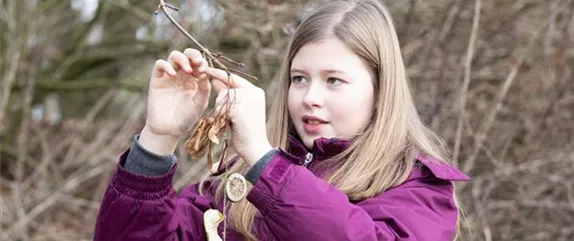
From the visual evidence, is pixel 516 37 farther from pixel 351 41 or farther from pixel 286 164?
pixel 286 164

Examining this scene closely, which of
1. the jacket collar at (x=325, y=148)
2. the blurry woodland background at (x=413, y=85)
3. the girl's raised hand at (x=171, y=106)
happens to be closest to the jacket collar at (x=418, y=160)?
the jacket collar at (x=325, y=148)

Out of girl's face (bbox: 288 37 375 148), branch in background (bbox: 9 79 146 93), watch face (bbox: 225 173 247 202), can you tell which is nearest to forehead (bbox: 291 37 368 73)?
girl's face (bbox: 288 37 375 148)

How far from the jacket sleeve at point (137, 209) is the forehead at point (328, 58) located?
0.39 metres

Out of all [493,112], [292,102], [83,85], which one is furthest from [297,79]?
[83,85]

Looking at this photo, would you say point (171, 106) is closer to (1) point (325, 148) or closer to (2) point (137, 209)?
(2) point (137, 209)

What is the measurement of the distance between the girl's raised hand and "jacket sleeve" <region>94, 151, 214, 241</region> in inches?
2.7

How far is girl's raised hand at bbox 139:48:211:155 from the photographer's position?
210cm

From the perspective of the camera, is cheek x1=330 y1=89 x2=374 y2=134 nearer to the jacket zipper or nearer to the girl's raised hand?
the jacket zipper

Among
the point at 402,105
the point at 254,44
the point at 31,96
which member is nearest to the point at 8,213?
the point at 31,96

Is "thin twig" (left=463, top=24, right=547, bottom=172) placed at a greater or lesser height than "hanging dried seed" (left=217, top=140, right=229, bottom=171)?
lesser

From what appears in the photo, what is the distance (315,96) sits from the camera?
2.23 m

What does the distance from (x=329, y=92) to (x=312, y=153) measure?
161 mm

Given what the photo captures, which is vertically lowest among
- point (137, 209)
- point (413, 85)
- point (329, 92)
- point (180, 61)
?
point (413, 85)

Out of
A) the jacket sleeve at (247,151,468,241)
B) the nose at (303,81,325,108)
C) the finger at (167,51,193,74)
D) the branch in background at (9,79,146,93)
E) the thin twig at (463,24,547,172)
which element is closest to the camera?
the jacket sleeve at (247,151,468,241)
